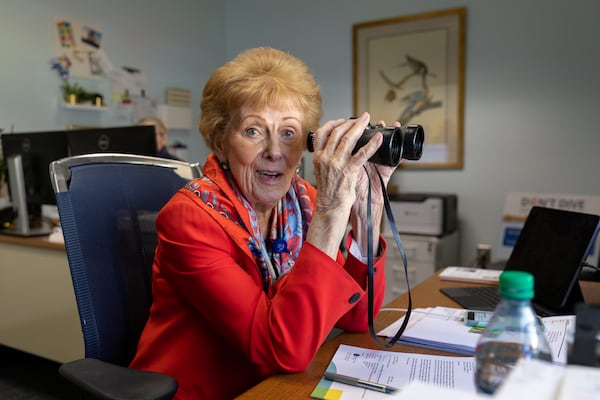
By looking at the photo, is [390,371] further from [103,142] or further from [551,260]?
[103,142]

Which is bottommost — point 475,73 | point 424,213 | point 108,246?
point 424,213

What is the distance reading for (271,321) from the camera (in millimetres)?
852

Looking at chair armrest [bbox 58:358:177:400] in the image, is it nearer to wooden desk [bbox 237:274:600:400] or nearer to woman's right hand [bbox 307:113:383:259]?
wooden desk [bbox 237:274:600:400]

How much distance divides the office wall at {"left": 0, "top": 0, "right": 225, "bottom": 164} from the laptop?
2777 mm

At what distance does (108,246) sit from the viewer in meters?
1.09

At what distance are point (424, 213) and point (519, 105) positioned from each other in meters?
0.99

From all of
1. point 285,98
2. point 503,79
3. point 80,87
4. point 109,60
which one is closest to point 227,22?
point 109,60

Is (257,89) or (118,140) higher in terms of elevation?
Answer: (257,89)

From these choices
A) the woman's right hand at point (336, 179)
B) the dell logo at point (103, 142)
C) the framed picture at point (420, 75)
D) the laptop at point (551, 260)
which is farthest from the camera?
the framed picture at point (420, 75)

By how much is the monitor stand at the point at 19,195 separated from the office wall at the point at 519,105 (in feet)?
8.48

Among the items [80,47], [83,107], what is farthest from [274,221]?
[80,47]

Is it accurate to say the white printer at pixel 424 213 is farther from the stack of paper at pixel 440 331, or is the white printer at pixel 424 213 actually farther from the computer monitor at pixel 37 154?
the stack of paper at pixel 440 331

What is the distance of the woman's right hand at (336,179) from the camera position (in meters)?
0.90

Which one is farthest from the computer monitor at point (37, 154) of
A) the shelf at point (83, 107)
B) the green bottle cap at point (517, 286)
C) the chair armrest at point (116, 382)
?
the green bottle cap at point (517, 286)
